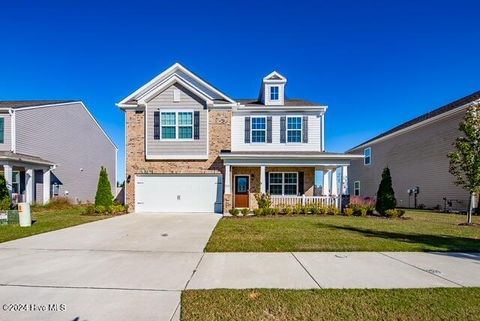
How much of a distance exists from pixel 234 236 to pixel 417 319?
5616 millimetres

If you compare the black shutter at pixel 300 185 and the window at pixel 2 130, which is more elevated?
the window at pixel 2 130

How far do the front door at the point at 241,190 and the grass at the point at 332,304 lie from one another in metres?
12.6

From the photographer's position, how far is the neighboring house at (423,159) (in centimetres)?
1819

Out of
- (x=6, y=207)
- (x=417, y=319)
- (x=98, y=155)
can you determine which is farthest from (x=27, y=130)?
(x=417, y=319)

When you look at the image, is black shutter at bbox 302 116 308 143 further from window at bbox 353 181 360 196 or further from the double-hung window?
window at bbox 353 181 360 196

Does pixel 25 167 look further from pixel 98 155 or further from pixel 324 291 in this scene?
pixel 324 291

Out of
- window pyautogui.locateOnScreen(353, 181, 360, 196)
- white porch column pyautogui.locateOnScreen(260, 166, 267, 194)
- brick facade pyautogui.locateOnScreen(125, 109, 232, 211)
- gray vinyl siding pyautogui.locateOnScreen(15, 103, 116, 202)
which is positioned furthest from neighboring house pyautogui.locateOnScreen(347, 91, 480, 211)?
gray vinyl siding pyautogui.locateOnScreen(15, 103, 116, 202)

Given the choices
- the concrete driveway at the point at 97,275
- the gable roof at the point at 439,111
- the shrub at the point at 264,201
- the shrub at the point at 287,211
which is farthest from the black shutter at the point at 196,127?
the gable roof at the point at 439,111

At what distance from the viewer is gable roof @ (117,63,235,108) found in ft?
54.0

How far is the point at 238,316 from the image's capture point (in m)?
3.46

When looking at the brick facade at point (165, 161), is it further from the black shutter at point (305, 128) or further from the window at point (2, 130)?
the window at point (2, 130)

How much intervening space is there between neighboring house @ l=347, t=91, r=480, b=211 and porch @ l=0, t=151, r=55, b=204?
26.0 m

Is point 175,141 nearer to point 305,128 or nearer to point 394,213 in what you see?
point 305,128

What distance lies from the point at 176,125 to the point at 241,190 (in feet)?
17.5
